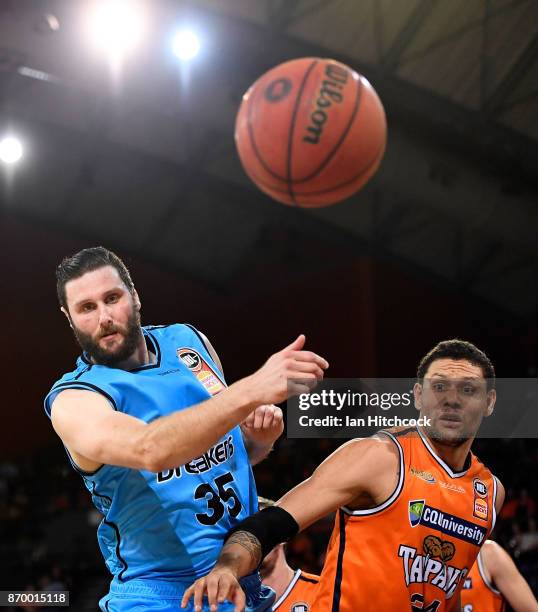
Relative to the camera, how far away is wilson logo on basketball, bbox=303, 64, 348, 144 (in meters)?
5.19

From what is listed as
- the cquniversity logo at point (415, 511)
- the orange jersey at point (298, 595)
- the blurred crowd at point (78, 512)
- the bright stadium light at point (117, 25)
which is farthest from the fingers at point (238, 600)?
the bright stadium light at point (117, 25)

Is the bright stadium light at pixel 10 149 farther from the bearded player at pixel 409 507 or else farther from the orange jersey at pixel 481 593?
the bearded player at pixel 409 507

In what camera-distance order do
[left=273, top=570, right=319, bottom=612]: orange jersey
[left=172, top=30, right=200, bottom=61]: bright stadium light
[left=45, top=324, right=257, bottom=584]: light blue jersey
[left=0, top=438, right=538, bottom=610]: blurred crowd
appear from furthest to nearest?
[left=172, top=30, right=200, bottom=61]: bright stadium light → [left=0, top=438, right=538, bottom=610]: blurred crowd → [left=273, top=570, right=319, bottom=612]: orange jersey → [left=45, top=324, right=257, bottom=584]: light blue jersey

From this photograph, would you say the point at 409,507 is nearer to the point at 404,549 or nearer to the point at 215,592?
the point at 404,549

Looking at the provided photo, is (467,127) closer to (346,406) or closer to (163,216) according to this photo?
(346,406)

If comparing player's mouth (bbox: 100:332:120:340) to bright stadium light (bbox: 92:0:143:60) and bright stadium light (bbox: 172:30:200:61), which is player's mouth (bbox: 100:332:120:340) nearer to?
bright stadium light (bbox: 172:30:200:61)

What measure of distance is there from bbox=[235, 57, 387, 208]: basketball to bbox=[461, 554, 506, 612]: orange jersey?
2.46 m

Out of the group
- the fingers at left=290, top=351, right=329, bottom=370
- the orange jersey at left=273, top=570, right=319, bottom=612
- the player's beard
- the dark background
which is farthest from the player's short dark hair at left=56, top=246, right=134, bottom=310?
the dark background

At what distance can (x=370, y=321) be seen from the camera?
43.0 feet

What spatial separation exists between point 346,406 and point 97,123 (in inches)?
238

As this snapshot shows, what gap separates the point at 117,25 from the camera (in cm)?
944

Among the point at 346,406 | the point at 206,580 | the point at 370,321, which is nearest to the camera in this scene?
the point at 206,580

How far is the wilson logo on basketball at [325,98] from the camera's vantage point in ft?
17.0

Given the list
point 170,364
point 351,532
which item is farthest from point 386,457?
point 170,364
